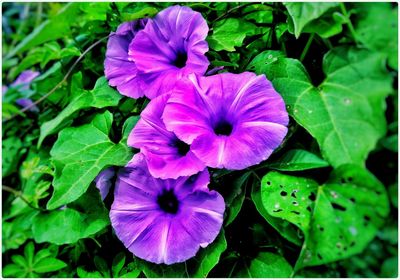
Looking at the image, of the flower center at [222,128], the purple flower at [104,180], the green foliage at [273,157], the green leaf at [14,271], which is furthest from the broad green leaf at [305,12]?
the green leaf at [14,271]

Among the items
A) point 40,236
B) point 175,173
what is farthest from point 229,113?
point 40,236

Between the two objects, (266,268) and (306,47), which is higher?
(306,47)

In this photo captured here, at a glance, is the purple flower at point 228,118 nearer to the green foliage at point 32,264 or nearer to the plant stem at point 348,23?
the plant stem at point 348,23

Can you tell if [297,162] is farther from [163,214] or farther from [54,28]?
[54,28]

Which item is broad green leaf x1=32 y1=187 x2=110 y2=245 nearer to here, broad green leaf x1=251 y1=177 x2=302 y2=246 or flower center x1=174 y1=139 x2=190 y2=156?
flower center x1=174 y1=139 x2=190 y2=156

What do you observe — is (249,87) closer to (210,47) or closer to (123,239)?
(210,47)

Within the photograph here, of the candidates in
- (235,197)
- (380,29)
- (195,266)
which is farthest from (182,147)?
(380,29)
